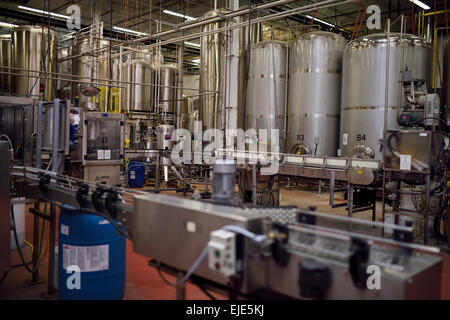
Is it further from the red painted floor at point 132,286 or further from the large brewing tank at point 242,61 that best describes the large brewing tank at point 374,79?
the red painted floor at point 132,286

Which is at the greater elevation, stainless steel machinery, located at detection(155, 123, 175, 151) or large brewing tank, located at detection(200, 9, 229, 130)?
large brewing tank, located at detection(200, 9, 229, 130)

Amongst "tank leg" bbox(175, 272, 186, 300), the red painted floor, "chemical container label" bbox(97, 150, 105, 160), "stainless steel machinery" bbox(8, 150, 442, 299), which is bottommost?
the red painted floor

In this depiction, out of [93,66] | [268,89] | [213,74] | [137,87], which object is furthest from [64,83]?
[268,89]

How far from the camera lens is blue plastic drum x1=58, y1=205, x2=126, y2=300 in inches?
111

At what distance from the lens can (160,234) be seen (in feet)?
5.52

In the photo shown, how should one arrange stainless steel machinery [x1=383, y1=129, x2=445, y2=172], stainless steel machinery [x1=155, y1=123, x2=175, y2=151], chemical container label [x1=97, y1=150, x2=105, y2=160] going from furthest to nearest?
1. stainless steel machinery [x1=155, y1=123, x2=175, y2=151]
2. chemical container label [x1=97, y1=150, x2=105, y2=160]
3. stainless steel machinery [x1=383, y1=129, x2=445, y2=172]

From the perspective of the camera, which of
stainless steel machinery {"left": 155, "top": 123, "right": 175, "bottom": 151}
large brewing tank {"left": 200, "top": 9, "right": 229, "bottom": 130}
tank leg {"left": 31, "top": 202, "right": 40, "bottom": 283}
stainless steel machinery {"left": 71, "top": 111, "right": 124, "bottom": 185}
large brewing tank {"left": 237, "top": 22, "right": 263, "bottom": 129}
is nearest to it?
tank leg {"left": 31, "top": 202, "right": 40, "bottom": 283}

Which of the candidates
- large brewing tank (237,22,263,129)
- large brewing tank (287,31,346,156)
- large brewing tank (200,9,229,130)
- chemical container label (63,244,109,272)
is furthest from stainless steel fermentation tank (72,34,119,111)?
chemical container label (63,244,109,272)

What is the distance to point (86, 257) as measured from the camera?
2854 mm

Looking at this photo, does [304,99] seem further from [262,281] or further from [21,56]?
[262,281]

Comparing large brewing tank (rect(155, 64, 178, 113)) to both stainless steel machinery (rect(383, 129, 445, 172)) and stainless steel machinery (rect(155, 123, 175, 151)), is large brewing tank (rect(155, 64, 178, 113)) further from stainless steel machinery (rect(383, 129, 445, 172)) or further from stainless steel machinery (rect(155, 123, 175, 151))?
stainless steel machinery (rect(383, 129, 445, 172))

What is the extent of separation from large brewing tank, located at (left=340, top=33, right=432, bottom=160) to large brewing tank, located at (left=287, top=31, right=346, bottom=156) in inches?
25.2

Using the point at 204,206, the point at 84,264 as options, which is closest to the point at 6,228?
the point at 84,264
